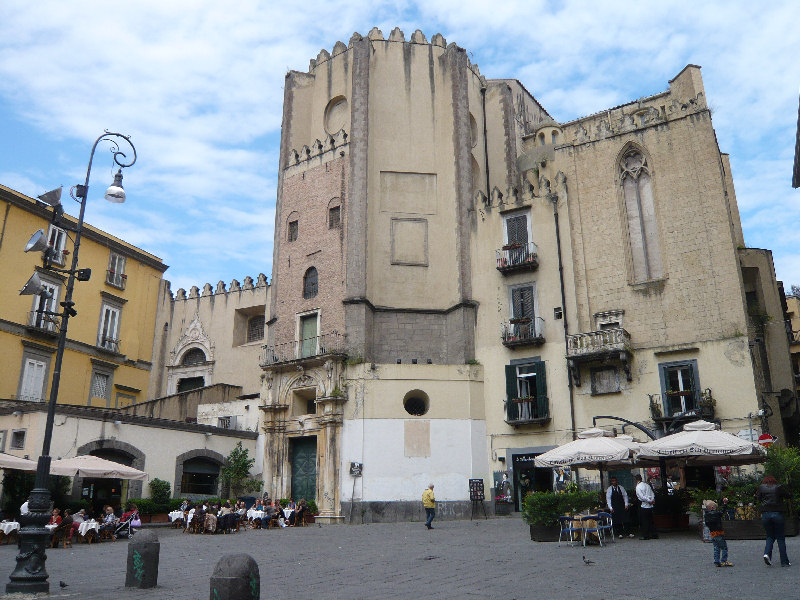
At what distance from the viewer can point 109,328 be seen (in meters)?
39.1

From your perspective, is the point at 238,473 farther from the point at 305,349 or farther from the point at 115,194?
the point at 115,194

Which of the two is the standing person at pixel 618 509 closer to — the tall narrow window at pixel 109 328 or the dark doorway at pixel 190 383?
the dark doorway at pixel 190 383

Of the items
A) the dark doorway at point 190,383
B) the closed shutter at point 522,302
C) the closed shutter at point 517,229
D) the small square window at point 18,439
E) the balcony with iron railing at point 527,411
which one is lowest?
the small square window at point 18,439

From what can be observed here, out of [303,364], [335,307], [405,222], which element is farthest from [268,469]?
[405,222]

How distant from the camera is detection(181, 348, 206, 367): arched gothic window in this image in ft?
139

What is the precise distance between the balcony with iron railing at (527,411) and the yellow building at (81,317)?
19.2m

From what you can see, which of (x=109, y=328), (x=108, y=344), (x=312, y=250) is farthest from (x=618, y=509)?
(x=109, y=328)

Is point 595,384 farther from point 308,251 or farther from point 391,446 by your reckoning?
point 308,251

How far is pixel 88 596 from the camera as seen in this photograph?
1027 cm

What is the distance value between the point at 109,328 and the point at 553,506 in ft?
98.0

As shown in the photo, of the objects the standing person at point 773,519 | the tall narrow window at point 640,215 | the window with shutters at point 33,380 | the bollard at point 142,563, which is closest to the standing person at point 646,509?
the standing person at point 773,519

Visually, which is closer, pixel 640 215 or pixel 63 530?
pixel 63 530

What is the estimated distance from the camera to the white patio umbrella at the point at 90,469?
68.2 feet

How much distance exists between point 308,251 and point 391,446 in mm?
10237
